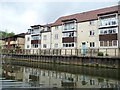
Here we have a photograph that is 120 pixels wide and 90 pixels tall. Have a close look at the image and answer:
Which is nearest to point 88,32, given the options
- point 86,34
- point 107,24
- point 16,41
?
point 86,34

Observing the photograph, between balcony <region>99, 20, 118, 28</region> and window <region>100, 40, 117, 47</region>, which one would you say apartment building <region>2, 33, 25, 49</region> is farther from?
window <region>100, 40, 117, 47</region>

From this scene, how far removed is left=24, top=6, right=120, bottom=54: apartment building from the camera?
43.9m

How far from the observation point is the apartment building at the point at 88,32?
144 ft

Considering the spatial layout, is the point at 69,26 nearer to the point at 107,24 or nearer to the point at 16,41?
the point at 107,24

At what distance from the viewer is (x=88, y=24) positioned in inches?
2021

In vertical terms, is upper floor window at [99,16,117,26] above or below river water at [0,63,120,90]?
above

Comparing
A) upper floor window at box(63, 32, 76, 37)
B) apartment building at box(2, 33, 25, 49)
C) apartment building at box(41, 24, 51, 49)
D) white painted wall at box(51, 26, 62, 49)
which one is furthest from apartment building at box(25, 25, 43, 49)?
upper floor window at box(63, 32, 76, 37)

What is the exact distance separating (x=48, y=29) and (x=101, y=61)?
31430 mm

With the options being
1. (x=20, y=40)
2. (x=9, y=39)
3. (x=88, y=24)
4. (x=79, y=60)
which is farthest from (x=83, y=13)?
(x=9, y=39)

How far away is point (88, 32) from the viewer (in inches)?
2004

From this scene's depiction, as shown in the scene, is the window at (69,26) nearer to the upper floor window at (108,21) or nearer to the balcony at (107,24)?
the balcony at (107,24)

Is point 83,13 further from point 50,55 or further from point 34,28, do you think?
point 34,28

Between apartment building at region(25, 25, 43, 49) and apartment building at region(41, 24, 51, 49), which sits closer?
A: apartment building at region(41, 24, 51, 49)

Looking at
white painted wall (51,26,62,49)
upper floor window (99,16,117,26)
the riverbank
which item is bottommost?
the riverbank
